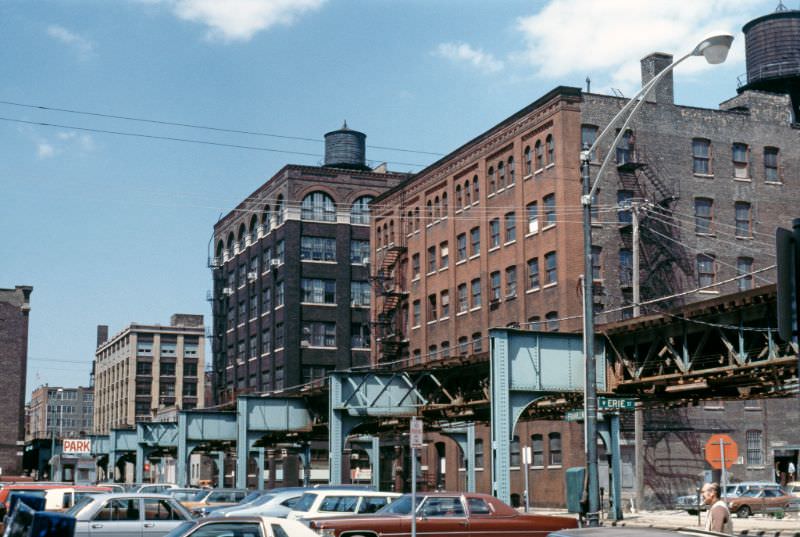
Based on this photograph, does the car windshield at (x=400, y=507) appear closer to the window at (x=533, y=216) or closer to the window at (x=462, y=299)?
the window at (x=533, y=216)

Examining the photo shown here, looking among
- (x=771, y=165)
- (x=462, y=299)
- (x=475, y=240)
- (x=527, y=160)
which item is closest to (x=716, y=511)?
(x=527, y=160)

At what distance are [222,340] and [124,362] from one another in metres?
53.9

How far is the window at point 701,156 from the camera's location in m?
62.4

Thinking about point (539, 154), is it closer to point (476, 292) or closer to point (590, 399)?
point (476, 292)

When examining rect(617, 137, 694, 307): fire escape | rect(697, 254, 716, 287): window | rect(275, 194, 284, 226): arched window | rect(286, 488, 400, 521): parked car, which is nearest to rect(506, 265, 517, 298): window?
rect(617, 137, 694, 307): fire escape

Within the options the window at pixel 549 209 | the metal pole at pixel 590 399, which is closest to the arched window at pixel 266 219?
the window at pixel 549 209

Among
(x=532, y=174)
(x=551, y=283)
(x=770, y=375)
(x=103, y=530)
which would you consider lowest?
(x=103, y=530)

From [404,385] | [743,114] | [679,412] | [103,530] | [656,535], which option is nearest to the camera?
[656,535]

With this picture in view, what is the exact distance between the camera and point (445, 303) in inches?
2815

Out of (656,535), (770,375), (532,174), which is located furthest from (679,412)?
(656,535)

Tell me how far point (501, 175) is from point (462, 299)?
861cm

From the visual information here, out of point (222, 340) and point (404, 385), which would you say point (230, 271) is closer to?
point (222, 340)

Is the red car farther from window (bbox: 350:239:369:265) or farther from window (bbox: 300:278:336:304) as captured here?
window (bbox: 350:239:369:265)

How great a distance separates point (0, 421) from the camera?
9662 centimetres
